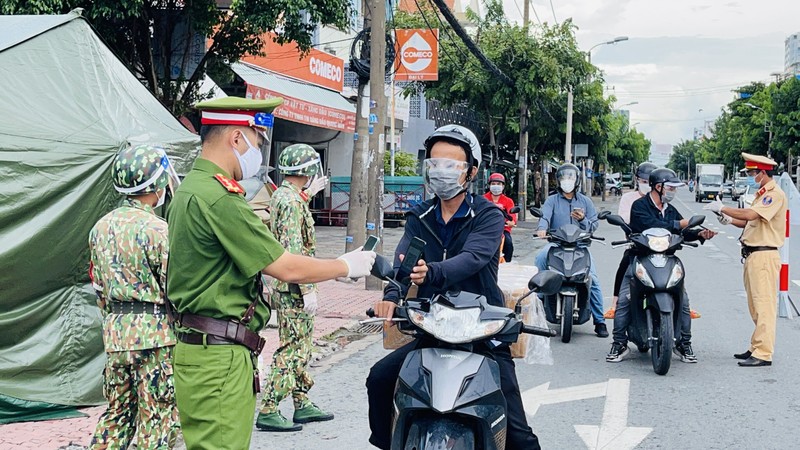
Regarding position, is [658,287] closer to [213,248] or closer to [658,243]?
[658,243]

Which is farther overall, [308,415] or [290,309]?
[308,415]

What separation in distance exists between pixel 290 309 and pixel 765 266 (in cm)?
Answer: 437

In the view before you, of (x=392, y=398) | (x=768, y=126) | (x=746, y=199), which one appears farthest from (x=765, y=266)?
(x=768, y=126)

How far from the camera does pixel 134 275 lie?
4.19 meters

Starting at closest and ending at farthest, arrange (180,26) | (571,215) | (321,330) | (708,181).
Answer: (571,215)
(321,330)
(180,26)
(708,181)

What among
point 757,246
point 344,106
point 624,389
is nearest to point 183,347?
point 624,389

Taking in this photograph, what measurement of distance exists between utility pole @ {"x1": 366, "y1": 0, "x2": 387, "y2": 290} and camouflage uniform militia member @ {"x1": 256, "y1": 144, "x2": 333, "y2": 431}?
6.19 m

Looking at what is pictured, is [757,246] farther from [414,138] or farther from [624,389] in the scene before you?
[414,138]

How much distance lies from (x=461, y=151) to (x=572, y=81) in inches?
1004

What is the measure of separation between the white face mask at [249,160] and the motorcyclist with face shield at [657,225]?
4877mm

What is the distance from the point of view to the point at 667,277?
7285 millimetres

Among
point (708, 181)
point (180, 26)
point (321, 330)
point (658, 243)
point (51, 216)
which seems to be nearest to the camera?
point (51, 216)

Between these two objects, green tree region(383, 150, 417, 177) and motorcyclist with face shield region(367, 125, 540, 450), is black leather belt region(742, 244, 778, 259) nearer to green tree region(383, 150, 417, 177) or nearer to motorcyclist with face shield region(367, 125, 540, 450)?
motorcyclist with face shield region(367, 125, 540, 450)

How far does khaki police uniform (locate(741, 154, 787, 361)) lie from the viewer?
7.63 metres
